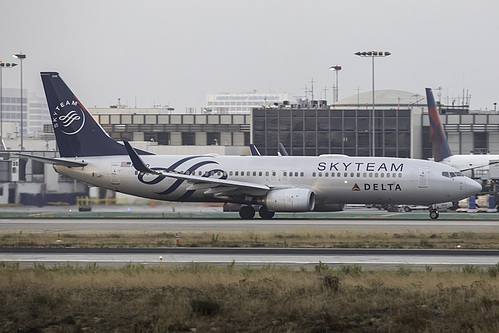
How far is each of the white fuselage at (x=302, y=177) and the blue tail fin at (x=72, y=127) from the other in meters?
0.75

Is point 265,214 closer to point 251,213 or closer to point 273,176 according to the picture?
point 251,213

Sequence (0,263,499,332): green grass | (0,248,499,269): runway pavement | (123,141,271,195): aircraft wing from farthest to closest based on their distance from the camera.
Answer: (123,141,271,195): aircraft wing → (0,248,499,269): runway pavement → (0,263,499,332): green grass

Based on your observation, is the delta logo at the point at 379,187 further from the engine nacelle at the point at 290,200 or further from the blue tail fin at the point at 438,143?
A: the blue tail fin at the point at 438,143

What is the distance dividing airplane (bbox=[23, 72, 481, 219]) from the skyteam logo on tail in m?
0.07

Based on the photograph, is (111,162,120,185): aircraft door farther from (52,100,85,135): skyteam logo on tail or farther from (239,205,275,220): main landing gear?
(239,205,275,220): main landing gear

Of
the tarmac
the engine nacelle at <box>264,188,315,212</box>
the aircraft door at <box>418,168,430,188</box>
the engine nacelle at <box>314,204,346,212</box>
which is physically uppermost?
the aircraft door at <box>418,168,430,188</box>

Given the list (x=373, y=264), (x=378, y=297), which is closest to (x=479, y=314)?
(x=378, y=297)

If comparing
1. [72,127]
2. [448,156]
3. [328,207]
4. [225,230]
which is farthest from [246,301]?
[448,156]

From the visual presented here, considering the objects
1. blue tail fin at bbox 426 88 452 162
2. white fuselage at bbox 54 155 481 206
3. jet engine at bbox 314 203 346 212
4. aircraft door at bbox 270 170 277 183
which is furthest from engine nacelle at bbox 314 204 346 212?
blue tail fin at bbox 426 88 452 162

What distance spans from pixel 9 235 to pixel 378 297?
23249mm

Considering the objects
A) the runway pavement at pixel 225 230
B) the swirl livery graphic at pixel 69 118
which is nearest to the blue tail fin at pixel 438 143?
the runway pavement at pixel 225 230

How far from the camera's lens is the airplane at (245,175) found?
5053cm

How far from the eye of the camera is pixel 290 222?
4816 centimetres

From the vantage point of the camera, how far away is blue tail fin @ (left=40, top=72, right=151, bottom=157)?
5416cm
